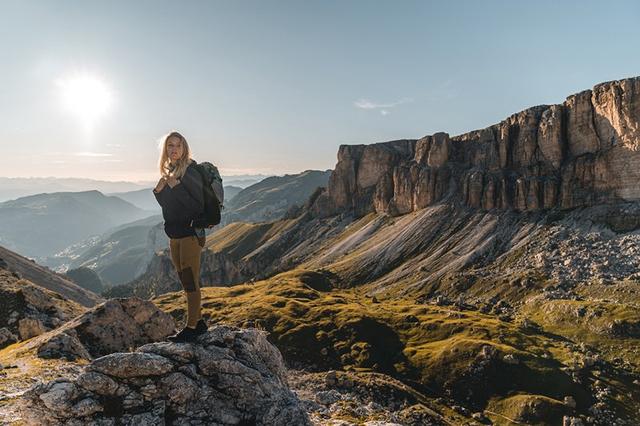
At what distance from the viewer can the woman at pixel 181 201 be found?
14.4m

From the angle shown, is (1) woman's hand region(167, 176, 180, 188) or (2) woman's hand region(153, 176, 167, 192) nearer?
(1) woman's hand region(167, 176, 180, 188)

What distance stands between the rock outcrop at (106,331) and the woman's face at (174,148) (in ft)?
82.4

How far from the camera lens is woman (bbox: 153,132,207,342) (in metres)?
14.4

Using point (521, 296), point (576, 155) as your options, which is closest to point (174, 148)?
point (521, 296)

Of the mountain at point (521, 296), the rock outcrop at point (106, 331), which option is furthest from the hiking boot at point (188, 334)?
the mountain at point (521, 296)

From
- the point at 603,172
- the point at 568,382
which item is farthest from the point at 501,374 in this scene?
the point at 603,172

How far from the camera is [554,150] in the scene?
184125 mm

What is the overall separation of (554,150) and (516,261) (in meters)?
63.9

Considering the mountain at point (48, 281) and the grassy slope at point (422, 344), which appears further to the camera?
the mountain at point (48, 281)

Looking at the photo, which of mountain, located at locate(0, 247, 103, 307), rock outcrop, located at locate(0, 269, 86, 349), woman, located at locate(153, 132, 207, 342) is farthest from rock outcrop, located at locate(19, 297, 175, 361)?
mountain, located at locate(0, 247, 103, 307)

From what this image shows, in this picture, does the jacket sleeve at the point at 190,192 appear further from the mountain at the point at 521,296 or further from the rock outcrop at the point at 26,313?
the mountain at the point at 521,296

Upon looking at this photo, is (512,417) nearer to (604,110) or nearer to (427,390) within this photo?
(427,390)

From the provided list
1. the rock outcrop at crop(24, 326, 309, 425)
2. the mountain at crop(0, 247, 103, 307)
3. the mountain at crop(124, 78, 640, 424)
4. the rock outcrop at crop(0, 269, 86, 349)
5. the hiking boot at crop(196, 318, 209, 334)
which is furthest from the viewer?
the mountain at crop(0, 247, 103, 307)

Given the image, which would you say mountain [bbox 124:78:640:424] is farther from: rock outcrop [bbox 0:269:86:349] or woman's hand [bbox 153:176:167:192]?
woman's hand [bbox 153:176:167:192]
